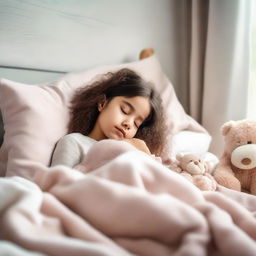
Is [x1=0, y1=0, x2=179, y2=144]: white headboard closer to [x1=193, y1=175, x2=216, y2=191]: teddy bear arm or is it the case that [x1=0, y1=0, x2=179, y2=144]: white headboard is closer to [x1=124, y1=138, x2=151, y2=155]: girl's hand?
[x1=124, y1=138, x2=151, y2=155]: girl's hand

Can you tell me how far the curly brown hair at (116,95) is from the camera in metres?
1.04

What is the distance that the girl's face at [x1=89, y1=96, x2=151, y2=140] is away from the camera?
3.35ft

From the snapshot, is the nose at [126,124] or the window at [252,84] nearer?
the nose at [126,124]

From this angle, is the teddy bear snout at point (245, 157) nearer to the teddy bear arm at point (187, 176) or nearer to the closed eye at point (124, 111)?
the teddy bear arm at point (187, 176)

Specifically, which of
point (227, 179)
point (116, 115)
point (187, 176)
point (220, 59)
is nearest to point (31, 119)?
point (116, 115)

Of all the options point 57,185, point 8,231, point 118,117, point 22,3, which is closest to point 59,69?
point 22,3

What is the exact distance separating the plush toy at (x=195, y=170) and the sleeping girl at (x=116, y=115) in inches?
4.8

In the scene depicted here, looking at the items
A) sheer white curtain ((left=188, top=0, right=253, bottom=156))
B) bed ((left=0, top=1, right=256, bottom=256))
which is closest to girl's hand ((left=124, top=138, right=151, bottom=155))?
bed ((left=0, top=1, right=256, bottom=256))

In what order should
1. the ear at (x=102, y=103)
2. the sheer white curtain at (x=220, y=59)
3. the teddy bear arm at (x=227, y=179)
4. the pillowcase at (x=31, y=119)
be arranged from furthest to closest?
the sheer white curtain at (x=220, y=59), the ear at (x=102, y=103), the teddy bear arm at (x=227, y=179), the pillowcase at (x=31, y=119)

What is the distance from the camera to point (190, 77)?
180cm

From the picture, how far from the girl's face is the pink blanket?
46 centimetres

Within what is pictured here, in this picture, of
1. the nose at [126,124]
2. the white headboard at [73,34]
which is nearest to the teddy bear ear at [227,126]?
the nose at [126,124]

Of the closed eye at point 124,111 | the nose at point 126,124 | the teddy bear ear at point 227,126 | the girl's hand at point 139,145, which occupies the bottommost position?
the girl's hand at point 139,145

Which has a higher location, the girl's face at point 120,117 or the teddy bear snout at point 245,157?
the girl's face at point 120,117
